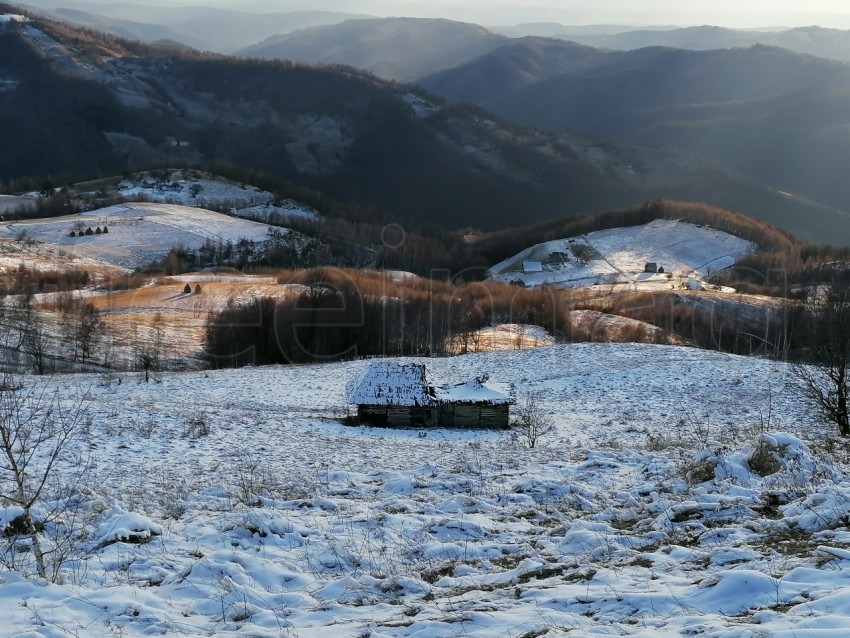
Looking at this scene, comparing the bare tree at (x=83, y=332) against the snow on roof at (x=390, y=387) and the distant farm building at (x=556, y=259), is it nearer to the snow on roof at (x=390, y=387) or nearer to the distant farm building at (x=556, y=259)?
the snow on roof at (x=390, y=387)

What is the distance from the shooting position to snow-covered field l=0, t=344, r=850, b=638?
Answer: 6125mm

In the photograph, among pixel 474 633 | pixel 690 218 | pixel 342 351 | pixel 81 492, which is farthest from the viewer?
pixel 690 218

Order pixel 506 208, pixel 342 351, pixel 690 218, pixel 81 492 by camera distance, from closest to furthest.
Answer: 1. pixel 81 492
2. pixel 342 351
3. pixel 690 218
4. pixel 506 208

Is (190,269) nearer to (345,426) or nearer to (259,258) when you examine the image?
(259,258)

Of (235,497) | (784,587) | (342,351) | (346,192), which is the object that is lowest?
(342,351)

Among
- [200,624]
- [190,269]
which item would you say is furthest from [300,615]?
[190,269]

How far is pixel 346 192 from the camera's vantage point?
606ft

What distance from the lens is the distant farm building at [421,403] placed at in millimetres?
24578

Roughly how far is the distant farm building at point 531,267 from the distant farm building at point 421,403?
73087 millimetres

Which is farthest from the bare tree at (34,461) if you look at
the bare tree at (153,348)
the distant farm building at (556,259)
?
the distant farm building at (556,259)

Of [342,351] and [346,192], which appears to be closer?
[342,351]

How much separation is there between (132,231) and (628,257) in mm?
70829

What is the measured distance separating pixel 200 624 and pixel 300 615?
95cm

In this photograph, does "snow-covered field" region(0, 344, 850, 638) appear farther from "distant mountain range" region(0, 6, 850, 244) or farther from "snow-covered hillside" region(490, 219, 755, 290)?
"distant mountain range" region(0, 6, 850, 244)
